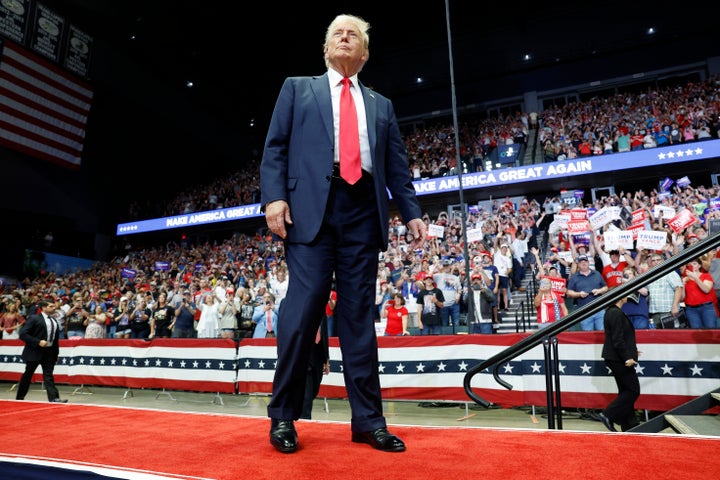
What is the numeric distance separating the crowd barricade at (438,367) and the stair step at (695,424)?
2.49 meters

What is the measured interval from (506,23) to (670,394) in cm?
2053

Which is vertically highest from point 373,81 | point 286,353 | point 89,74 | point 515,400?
point 373,81

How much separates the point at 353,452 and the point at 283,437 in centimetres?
29

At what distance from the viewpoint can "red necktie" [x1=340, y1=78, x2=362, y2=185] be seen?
2.23 m

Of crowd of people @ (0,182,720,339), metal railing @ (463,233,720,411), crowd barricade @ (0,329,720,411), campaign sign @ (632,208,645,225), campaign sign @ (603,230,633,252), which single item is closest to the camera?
metal railing @ (463,233,720,411)

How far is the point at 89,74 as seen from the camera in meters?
19.9

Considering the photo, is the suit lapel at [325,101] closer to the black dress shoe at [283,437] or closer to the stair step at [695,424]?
the black dress shoe at [283,437]

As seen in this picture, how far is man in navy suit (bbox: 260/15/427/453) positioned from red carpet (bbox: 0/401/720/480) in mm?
198

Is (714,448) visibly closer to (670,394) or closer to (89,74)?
(670,394)

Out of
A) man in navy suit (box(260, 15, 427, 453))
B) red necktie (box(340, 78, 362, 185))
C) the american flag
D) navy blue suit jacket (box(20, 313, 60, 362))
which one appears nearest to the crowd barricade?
navy blue suit jacket (box(20, 313, 60, 362))

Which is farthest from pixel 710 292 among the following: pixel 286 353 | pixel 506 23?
pixel 506 23

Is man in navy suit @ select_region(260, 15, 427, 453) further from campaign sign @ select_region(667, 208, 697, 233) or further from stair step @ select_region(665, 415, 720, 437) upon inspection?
campaign sign @ select_region(667, 208, 697, 233)

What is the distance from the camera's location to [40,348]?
7918mm

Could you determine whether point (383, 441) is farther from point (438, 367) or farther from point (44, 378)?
point (44, 378)
